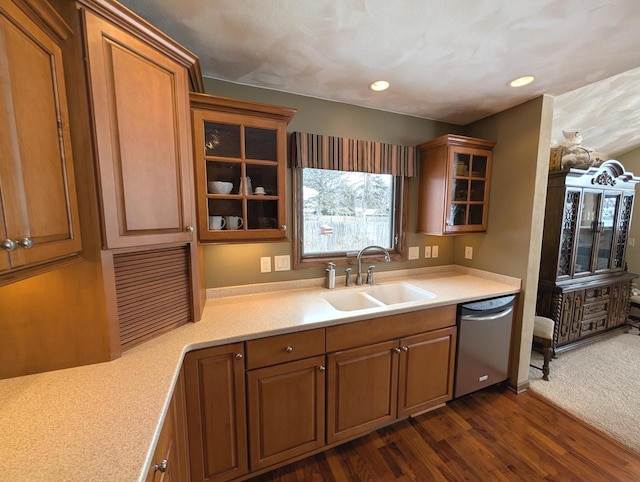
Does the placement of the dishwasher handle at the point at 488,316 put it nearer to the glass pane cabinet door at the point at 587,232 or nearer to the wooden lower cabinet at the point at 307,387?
the wooden lower cabinet at the point at 307,387

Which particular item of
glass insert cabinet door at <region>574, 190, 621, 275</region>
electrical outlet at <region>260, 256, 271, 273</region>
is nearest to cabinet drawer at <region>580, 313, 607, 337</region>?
glass insert cabinet door at <region>574, 190, 621, 275</region>

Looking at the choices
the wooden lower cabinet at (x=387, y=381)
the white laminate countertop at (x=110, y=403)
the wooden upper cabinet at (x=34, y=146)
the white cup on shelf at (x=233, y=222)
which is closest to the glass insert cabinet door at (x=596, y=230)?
the wooden lower cabinet at (x=387, y=381)

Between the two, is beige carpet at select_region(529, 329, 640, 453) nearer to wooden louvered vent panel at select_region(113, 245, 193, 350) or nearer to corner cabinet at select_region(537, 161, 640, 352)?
corner cabinet at select_region(537, 161, 640, 352)

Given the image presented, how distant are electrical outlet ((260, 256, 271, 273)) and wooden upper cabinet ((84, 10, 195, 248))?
711 millimetres

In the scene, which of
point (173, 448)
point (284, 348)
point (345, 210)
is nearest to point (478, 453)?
point (284, 348)

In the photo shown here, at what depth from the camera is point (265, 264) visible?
6.41ft

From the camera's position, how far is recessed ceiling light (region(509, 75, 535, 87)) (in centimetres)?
169

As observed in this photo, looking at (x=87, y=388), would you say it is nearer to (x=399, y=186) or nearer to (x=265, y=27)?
(x=265, y=27)

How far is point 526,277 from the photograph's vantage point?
2080mm

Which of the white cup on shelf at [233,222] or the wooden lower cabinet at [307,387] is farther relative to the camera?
the white cup on shelf at [233,222]

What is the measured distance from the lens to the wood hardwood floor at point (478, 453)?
1513 mm

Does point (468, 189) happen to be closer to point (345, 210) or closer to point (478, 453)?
point (345, 210)

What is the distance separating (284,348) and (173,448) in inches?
23.3

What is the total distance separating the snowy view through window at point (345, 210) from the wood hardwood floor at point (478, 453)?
1396 millimetres
